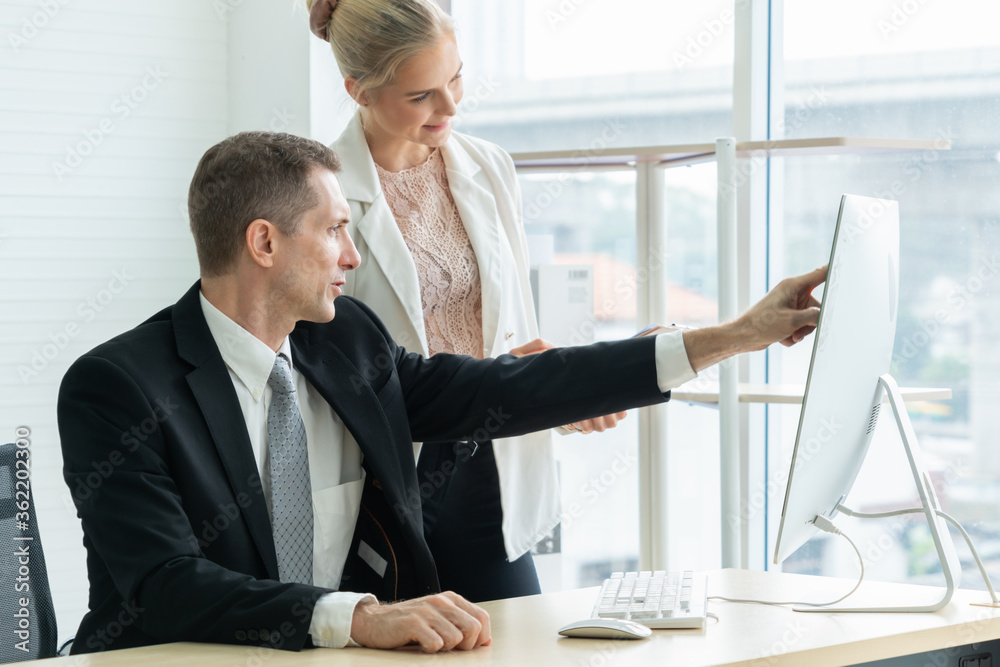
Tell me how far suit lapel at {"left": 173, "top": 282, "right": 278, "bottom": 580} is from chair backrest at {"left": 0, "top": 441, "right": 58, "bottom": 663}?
485mm

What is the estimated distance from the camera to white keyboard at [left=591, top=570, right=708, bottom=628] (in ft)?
4.14

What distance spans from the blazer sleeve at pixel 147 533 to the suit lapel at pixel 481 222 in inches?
29.4

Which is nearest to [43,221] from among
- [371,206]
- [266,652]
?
[371,206]

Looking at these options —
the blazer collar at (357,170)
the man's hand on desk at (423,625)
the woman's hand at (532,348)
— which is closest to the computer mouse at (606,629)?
the man's hand on desk at (423,625)

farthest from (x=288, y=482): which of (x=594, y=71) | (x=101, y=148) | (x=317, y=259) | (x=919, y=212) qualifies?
(x=101, y=148)

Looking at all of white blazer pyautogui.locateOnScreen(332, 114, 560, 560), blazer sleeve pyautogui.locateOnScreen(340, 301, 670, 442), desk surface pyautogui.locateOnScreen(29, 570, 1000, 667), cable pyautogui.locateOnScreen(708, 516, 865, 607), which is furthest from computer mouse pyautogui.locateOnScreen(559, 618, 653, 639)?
white blazer pyautogui.locateOnScreen(332, 114, 560, 560)

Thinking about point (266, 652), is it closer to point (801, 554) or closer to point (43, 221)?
point (801, 554)

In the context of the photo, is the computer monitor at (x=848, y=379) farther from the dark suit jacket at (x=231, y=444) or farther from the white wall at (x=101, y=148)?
the white wall at (x=101, y=148)

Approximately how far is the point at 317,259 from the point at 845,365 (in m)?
0.84

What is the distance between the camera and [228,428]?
4.61 ft

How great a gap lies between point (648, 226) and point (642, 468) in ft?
2.00

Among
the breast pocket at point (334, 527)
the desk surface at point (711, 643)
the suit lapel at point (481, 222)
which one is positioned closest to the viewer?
the desk surface at point (711, 643)

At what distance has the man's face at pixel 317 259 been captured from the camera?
1533 millimetres

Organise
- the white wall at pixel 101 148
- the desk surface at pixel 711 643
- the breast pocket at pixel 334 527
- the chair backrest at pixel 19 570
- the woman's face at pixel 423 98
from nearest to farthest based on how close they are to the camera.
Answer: the desk surface at pixel 711 643 < the breast pocket at pixel 334 527 < the chair backrest at pixel 19 570 < the woman's face at pixel 423 98 < the white wall at pixel 101 148
